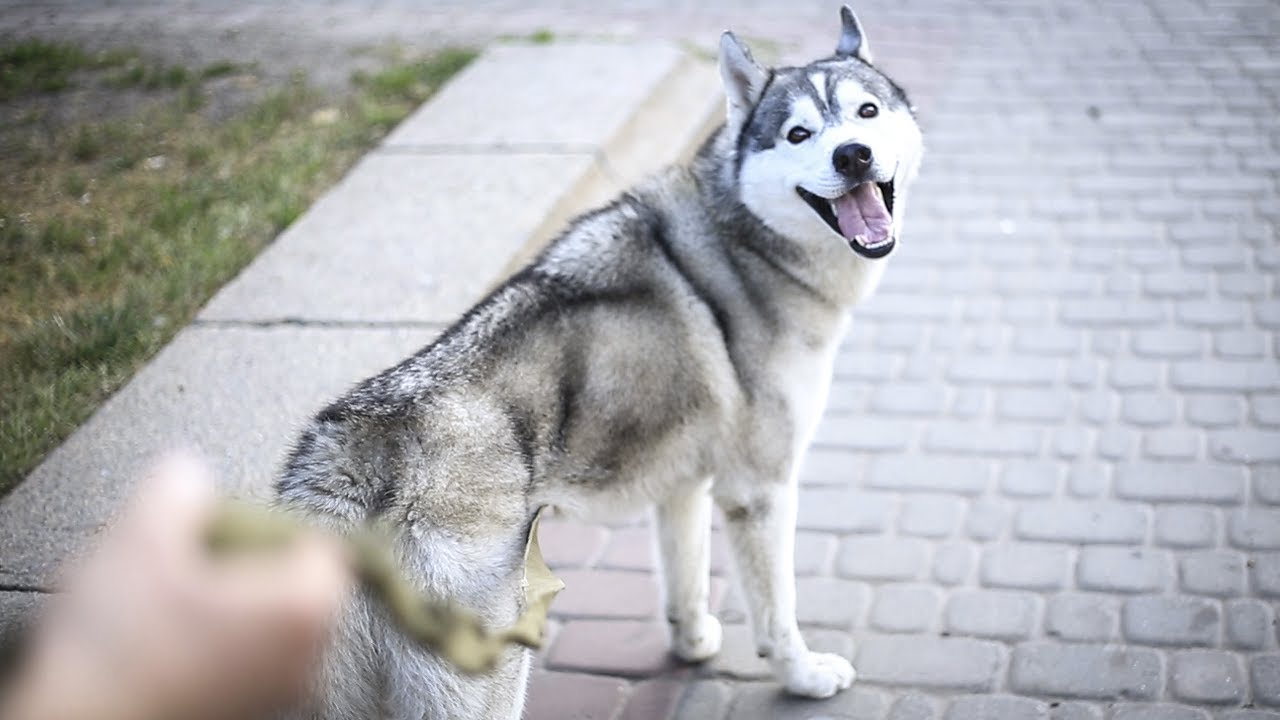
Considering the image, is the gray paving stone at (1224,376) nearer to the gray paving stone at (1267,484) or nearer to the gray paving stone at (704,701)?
the gray paving stone at (1267,484)

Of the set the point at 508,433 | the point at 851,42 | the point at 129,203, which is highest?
the point at 851,42

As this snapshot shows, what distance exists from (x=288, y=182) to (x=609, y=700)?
376 cm

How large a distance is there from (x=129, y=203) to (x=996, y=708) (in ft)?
16.3

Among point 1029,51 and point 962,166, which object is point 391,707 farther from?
point 1029,51

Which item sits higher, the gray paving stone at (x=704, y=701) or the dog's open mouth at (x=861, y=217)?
the dog's open mouth at (x=861, y=217)

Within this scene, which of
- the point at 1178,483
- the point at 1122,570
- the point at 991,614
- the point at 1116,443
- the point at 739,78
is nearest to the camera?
the point at 739,78

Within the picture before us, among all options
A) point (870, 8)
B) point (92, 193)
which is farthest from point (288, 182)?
point (870, 8)

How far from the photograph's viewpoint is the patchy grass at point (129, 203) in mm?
4996

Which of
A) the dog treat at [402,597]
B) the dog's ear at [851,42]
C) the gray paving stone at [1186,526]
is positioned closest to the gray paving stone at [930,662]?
the gray paving stone at [1186,526]

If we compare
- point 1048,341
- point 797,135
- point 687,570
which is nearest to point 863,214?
point 797,135

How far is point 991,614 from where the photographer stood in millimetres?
3873

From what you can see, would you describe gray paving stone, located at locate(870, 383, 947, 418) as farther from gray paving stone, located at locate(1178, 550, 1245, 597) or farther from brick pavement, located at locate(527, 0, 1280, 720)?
gray paving stone, located at locate(1178, 550, 1245, 597)

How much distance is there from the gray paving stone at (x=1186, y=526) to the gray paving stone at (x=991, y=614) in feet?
1.90

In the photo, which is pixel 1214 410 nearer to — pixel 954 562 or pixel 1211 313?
pixel 1211 313
